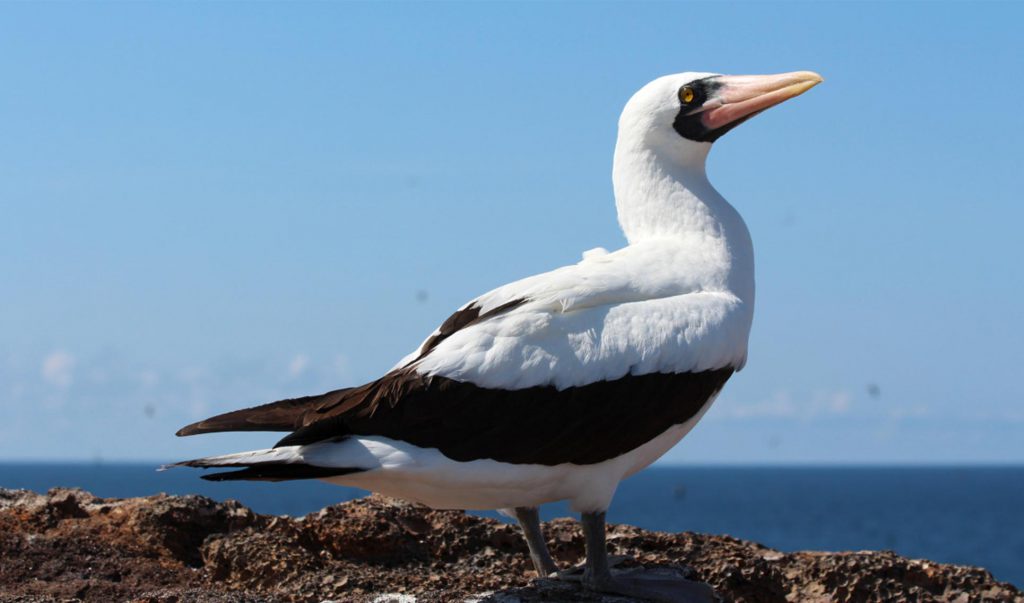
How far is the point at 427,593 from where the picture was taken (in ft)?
23.2

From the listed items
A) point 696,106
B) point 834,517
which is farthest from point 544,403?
point 834,517

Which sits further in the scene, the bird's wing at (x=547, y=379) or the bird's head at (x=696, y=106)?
the bird's head at (x=696, y=106)

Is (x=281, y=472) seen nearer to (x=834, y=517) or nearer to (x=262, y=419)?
(x=262, y=419)

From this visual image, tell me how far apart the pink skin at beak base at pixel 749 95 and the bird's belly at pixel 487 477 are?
1881mm

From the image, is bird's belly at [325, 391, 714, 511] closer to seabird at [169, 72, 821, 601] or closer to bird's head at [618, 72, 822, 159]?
seabird at [169, 72, 821, 601]

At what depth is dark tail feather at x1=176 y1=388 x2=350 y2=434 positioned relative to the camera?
6.97 m

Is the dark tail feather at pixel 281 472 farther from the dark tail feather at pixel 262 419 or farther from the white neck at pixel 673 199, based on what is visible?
the white neck at pixel 673 199

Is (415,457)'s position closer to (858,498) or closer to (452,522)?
(452,522)

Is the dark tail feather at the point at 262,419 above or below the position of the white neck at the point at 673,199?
below

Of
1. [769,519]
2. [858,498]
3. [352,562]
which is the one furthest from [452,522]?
[858,498]

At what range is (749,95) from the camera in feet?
27.6

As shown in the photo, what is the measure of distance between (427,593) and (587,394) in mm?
1301

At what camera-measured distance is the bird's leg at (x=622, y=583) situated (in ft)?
23.5

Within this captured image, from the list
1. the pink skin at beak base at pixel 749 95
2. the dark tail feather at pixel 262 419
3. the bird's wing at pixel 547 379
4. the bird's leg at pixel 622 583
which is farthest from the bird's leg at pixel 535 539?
the pink skin at beak base at pixel 749 95
